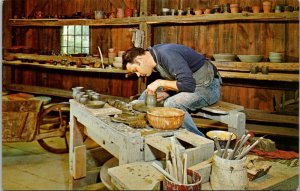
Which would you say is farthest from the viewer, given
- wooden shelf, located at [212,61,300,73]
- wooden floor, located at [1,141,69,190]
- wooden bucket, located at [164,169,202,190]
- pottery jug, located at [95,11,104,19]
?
pottery jug, located at [95,11,104,19]

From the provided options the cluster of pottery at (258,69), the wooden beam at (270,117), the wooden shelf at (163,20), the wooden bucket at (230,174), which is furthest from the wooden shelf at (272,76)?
the wooden bucket at (230,174)

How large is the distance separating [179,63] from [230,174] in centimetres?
179

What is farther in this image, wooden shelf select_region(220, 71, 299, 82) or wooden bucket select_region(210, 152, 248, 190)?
wooden shelf select_region(220, 71, 299, 82)

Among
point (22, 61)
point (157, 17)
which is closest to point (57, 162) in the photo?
point (157, 17)

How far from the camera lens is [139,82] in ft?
24.6

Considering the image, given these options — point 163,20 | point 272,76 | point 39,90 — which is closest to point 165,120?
point 272,76

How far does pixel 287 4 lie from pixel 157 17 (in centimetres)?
236

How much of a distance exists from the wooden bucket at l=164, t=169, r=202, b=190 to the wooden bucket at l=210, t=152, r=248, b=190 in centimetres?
19

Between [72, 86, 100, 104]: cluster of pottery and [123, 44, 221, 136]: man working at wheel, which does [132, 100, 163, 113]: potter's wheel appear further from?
[72, 86, 100, 104]: cluster of pottery

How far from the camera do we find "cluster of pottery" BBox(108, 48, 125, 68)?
7656mm

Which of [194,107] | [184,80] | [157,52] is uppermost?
[157,52]

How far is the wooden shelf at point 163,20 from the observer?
5834 millimetres

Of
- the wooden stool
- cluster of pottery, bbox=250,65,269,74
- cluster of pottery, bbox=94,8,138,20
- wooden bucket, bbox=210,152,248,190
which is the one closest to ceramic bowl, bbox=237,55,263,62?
cluster of pottery, bbox=250,65,269,74

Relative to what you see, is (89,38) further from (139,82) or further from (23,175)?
(23,175)
